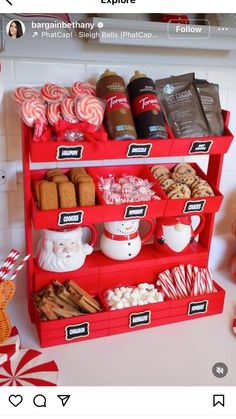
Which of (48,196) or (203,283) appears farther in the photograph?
(203,283)

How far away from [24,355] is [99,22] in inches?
28.7

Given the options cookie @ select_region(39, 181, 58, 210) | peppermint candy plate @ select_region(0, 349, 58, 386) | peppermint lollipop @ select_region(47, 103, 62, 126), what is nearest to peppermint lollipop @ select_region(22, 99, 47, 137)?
peppermint lollipop @ select_region(47, 103, 62, 126)

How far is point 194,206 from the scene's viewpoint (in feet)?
3.40

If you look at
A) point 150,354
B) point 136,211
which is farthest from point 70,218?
point 150,354

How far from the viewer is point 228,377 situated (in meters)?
0.91

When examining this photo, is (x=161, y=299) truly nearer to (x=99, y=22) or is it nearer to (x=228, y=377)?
(x=228, y=377)

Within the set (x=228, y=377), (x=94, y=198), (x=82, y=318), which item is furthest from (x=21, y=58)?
(x=228, y=377)

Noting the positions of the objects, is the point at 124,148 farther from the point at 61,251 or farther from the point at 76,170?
the point at 61,251

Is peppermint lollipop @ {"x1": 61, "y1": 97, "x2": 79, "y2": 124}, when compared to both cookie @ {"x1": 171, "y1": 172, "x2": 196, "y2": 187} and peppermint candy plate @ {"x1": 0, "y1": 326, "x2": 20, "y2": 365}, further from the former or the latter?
peppermint candy plate @ {"x1": 0, "y1": 326, "x2": 20, "y2": 365}

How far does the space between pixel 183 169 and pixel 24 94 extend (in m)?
0.45

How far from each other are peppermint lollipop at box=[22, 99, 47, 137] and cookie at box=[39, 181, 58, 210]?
0.12 metres
